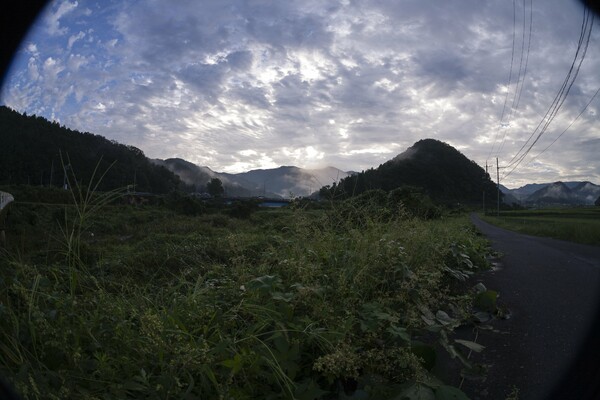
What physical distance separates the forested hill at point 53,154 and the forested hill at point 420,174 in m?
2.83

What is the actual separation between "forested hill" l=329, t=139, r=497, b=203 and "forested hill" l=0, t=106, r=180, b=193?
9.29ft

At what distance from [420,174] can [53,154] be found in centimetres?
1247

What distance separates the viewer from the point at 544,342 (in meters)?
2.96

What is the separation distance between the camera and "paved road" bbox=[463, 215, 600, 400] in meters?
2.15

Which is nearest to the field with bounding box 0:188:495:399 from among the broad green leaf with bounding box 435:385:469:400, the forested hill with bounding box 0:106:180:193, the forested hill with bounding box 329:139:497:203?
the broad green leaf with bounding box 435:385:469:400

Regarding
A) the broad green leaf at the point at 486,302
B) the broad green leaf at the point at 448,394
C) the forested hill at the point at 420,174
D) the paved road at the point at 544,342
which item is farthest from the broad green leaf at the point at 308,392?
the forested hill at the point at 420,174

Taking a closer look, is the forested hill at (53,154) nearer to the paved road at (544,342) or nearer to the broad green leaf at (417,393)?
the broad green leaf at (417,393)

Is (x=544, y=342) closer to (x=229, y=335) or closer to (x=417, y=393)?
(x=417, y=393)

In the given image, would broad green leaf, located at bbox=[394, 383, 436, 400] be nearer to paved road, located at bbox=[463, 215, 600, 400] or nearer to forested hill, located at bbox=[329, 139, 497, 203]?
paved road, located at bbox=[463, 215, 600, 400]

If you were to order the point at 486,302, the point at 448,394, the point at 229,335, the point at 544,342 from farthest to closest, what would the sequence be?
the point at 486,302, the point at 544,342, the point at 229,335, the point at 448,394

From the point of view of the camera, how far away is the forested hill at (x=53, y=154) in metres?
3.66

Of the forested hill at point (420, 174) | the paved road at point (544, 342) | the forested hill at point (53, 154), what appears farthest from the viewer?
the forested hill at point (420, 174)

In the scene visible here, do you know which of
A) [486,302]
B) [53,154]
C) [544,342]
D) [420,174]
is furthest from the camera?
[420,174]

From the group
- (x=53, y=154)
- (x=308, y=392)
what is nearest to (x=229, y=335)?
(x=308, y=392)
